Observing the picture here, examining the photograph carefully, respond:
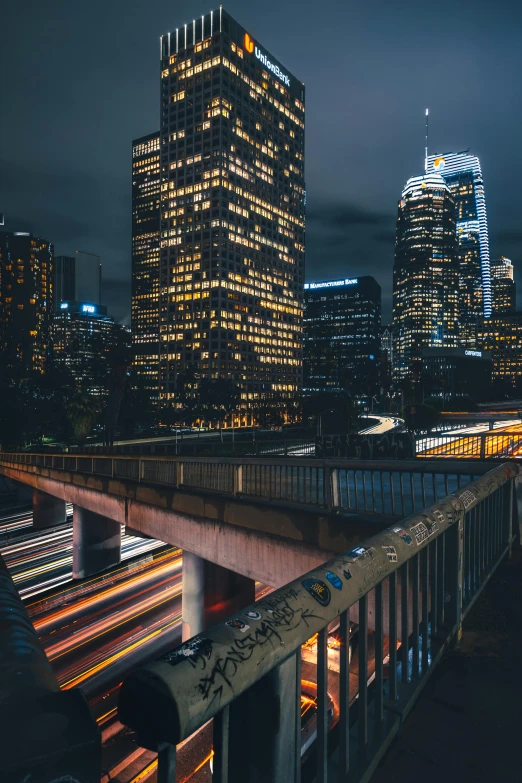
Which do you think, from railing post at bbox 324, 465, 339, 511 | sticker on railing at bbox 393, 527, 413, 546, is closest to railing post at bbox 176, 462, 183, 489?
railing post at bbox 324, 465, 339, 511

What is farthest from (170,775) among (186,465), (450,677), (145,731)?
(186,465)

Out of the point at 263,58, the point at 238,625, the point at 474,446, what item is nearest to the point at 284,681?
the point at 238,625

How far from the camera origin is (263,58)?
617 feet

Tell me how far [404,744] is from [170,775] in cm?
213

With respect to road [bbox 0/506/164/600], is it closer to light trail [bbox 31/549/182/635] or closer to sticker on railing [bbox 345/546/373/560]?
light trail [bbox 31/549/182/635]

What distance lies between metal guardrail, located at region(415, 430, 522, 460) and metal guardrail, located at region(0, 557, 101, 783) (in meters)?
14.1

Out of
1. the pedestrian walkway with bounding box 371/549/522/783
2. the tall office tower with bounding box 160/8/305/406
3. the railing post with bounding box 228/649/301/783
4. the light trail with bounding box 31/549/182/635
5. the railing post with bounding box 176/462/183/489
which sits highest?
the tall office tower with bounding box 160/8/305/406

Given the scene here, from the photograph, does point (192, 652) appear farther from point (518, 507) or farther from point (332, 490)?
point (332, 490)

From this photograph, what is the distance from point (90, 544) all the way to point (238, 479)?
23004mm

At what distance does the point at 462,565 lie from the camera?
4.87 metres

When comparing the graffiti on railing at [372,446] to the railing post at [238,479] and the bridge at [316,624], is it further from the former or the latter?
the bridge at [316,624]

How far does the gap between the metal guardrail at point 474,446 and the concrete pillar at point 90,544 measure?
22.3m

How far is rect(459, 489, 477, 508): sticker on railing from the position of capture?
15.8 feet

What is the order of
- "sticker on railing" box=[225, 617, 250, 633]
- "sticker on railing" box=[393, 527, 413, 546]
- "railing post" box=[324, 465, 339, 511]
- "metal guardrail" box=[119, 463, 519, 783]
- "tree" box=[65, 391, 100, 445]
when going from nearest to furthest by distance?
"metal guardrail" box=[119, 463, 519, 783], "sticker on railing" box=[225, 617, 250, 633], "sticker on railing" box=[393, 527, 413, 546], "railing post" box=[324, 465, 339, 511], "tree" box=[65, 391, 100, 445]
